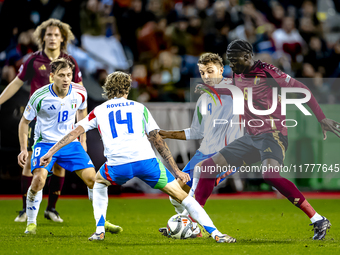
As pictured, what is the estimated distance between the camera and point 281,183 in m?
4.67

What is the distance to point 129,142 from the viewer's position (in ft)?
14.3

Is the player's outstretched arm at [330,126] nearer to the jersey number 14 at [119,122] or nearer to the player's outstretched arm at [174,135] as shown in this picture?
the player's outstretched arm at [174,135]

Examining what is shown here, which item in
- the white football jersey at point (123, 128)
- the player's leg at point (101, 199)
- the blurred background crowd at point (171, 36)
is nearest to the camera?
the white football jersey at point (123, 128)

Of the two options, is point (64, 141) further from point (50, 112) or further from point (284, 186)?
point (284, 186)

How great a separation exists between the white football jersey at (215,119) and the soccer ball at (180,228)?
93 cm

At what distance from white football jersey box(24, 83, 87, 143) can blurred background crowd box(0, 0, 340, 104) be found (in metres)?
4.09

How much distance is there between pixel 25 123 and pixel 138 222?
198 cm

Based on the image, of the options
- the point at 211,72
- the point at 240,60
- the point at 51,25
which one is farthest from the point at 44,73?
the point at 240,60

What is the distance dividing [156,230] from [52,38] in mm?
3050

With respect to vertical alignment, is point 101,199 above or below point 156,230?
above

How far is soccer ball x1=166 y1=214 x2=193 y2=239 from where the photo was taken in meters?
4.76

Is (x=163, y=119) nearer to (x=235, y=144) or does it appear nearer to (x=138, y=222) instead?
(x=138, y=222)

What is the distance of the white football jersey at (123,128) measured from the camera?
171 inches

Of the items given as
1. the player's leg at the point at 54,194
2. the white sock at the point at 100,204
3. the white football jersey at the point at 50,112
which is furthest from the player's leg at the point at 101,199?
the player's leg at the point at 54,194
